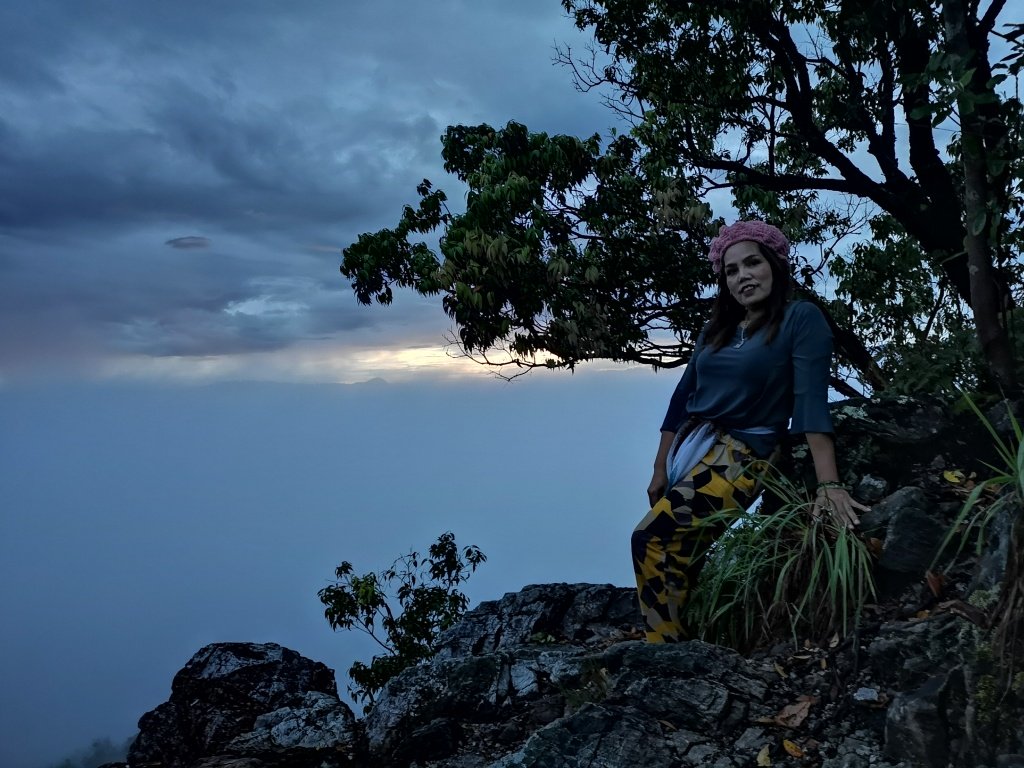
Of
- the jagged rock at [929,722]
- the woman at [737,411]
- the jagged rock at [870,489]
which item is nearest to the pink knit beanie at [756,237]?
the woman at [737,411]

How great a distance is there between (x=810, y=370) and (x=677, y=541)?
1.10m

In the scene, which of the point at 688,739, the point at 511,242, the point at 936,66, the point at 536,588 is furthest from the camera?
the point at 511,242

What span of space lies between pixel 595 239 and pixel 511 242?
67.4 inches

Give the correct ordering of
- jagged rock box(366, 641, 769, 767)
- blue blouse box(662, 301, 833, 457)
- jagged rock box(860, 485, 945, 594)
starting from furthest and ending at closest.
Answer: blue blouse box(662, 301, 833, 457) → jagged rock box(860, 485, 945, 594) → jagged rock box(366, 641, 769, 767)

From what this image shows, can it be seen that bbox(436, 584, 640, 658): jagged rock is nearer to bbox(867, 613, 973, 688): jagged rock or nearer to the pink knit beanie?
bbox(867, 613, 973, 688): jagged rock

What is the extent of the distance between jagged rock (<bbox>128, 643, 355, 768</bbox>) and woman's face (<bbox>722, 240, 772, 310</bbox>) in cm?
309

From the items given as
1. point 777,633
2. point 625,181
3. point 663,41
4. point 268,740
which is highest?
point 663,41

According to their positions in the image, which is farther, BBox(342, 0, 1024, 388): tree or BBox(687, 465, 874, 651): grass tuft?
BBox(342, 0, 1024, 388): tree

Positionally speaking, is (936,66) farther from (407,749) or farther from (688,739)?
(407,749)

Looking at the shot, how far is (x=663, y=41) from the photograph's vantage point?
38.8 feet

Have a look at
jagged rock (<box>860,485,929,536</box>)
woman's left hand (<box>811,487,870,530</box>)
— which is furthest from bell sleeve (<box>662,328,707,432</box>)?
jagged rock (<box>860,485,929,536</box>)

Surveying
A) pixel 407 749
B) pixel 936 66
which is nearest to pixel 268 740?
pixel 407 749

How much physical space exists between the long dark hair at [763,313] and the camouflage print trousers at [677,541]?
0.74 m

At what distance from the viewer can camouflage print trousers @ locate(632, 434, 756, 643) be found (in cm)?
475
